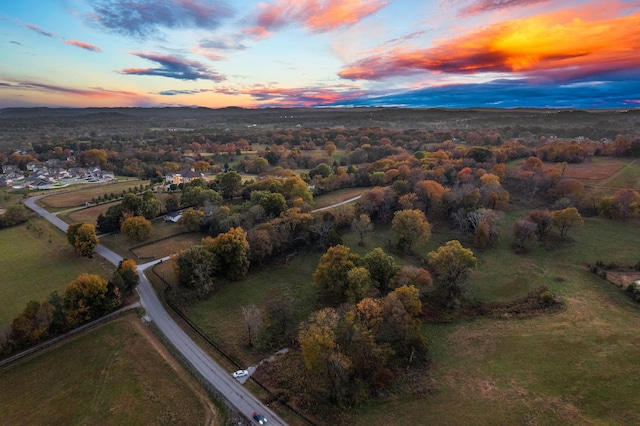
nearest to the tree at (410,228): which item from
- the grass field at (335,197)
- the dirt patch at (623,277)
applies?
the dirt patch at (623,277)

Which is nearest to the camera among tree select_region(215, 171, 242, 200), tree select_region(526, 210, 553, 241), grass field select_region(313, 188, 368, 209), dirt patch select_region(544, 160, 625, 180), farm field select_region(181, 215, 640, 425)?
farm field select_region(181, 215, 640, 425)

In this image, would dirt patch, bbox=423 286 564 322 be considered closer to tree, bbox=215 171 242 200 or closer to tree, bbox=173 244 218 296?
tree, bbox=173 244 218 296

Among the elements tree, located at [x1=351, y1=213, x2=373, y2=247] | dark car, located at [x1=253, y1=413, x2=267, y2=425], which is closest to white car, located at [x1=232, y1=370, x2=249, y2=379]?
dark car, located at [x1=253, y1=413, x2=267, y2=425]

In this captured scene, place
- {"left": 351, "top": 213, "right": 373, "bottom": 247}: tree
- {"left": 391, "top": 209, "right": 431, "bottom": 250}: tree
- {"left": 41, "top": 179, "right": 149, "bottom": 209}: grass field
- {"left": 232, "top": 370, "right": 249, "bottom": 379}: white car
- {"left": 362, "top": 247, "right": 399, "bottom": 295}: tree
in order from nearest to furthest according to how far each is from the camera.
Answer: {"left": 232, "top": 370, "right": 249, "bottom": 379}: white car, {"left": 362, "top": 247, "right": 399, "bottom": 295}: tree, {"left": 391, "top": 209, "right": 431, "bottom": 250}: tree, {"left": 351, "top": 213, "right": 373, "bottom": 247}: tree, {"left": 41, "top": 179, "right": 149, "bottom": 209}: grass field

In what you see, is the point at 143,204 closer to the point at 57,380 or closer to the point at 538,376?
the point at 57,380

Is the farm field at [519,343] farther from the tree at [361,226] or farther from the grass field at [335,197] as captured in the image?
the grass field at [335,197]
